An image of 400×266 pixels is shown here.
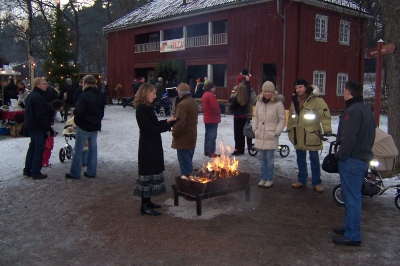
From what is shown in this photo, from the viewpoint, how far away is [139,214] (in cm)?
582

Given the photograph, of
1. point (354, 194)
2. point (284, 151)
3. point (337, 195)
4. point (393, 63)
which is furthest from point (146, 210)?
point (393, 63)

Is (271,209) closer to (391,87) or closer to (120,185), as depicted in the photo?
(120,185)

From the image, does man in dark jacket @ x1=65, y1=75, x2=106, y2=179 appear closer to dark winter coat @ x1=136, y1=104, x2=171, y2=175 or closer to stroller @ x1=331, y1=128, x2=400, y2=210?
dark winter coat @ x1=136, y1=104, x2=171, y2=175

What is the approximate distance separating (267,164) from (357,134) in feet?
9.02

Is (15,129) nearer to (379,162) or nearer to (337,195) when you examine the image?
(337,195)

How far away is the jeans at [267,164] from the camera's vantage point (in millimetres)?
7161

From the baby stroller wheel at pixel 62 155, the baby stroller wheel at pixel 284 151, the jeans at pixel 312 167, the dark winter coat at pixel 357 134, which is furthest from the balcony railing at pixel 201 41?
the dark winter coat at pixel 357 134

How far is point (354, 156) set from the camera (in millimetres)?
4594

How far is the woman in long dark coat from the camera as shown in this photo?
17.7ft

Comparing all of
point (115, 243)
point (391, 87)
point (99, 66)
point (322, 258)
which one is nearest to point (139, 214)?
point (115, 243)

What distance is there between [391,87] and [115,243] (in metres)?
6.39

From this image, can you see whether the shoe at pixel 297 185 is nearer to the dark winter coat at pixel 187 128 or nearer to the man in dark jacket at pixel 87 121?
the dark winter coat at pixel 187 128

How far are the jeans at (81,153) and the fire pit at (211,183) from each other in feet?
8.08

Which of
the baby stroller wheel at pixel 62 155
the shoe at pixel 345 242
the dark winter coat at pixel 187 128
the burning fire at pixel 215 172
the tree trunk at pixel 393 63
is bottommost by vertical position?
the shoe at pixel 345 242
